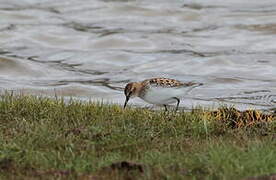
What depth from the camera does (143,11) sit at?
72.9 ft

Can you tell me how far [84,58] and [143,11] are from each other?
4.35 metres

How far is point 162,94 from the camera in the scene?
1020 centimetres

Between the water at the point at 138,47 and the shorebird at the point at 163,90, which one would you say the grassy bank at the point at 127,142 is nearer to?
the shorebird at the point at 163,90

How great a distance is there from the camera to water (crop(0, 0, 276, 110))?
1563 cm

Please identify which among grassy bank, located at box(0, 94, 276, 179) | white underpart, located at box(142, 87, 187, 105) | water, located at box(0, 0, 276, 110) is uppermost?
water, located at box(0, 0, 276, 110)

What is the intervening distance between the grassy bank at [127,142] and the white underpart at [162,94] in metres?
0.59

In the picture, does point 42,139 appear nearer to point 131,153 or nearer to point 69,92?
point 131,153

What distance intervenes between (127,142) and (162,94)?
220 centimetres

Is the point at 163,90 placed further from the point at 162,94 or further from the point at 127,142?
the point at 127,142

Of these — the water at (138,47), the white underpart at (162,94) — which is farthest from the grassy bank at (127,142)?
the water at (138,47)

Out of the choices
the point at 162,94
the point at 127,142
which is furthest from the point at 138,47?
the point at 127,142

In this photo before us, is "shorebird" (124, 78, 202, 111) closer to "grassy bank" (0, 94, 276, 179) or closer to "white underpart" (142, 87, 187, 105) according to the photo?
"white underpart" (142, 87, 187, 105)

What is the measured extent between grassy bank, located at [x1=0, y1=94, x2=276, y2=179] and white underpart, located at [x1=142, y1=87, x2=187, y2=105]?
1.94 ft

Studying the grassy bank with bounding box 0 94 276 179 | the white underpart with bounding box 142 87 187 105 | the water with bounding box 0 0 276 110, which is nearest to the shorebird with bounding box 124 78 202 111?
the white underpart with bounding box 142 87 187 105
